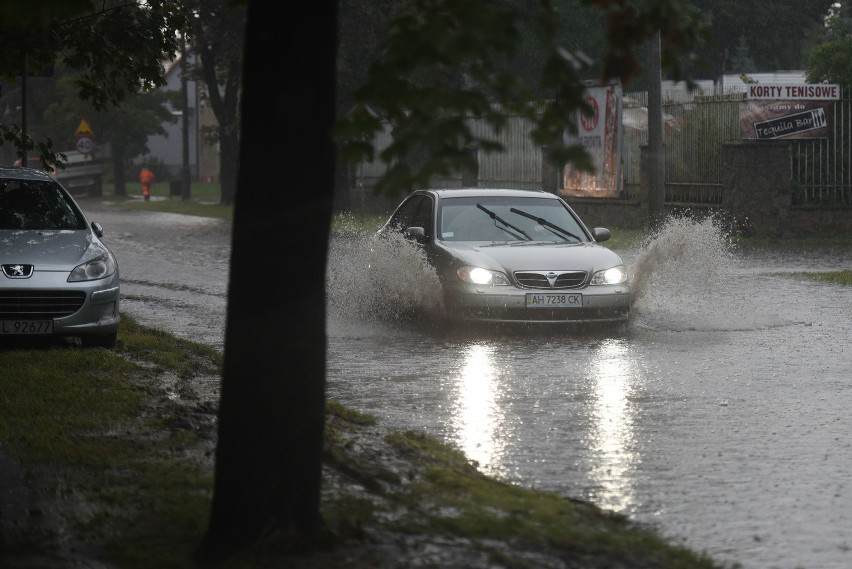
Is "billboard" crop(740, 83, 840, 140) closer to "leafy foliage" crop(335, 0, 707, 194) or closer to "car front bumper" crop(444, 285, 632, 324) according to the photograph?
"car front bumper" crop(444, 285, 632, 324)

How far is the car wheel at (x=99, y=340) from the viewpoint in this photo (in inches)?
532

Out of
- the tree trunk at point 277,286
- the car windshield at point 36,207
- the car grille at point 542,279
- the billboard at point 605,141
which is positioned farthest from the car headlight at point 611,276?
the billboard at point 605,141

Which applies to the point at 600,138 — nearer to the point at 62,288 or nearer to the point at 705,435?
the point at 62,288

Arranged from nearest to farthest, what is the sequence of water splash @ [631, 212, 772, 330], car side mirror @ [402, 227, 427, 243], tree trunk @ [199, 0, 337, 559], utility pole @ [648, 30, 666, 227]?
tree trunk @ [199, 0, 337, 559] → car side mirror @ [402, 227, 427, 243] → water splash @ [631, 212, 772, 330] → utility pole @ [648, 30, 666, 227]

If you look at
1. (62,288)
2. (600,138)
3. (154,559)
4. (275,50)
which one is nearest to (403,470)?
(154,559)

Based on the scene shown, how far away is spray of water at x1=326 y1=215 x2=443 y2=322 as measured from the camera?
15938mm

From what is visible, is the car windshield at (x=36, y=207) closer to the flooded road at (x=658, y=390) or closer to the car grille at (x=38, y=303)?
the car grille at (x=38, y=303)

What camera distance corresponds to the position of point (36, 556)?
5945 millimetres

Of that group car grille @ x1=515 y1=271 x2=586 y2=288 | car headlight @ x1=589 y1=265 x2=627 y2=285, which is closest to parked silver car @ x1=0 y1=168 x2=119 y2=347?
car grille @ x1=515 y1=271 x2=586 y2=288

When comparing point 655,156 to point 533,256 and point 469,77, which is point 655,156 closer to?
point 533,256

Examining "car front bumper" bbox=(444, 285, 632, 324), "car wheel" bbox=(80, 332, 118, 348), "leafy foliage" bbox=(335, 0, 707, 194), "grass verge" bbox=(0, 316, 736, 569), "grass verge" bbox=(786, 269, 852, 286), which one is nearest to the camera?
"leafy foliage" bbox=(335, 0, 707, 194)

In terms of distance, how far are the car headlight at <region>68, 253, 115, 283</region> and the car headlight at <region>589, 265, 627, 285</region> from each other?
4701 mm

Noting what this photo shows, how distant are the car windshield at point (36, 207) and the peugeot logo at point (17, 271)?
1053mm

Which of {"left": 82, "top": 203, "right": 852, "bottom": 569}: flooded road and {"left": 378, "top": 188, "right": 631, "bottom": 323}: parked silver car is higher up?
{"left": 378, "top": 188, "right": 631, "bottom": 323}: parked silver car
